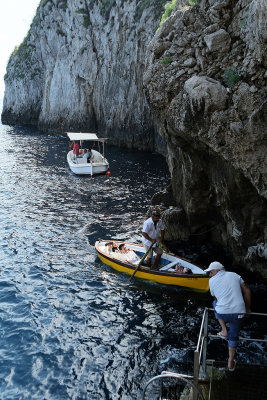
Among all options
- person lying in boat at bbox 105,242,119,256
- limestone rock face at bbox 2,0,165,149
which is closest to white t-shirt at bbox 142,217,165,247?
person lying in boat at bbox 105,242,119,256

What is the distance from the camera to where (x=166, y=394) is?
8.59 meters

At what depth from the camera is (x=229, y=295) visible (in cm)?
801

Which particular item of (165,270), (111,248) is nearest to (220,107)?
(165,270)

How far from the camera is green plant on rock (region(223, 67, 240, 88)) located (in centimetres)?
1245

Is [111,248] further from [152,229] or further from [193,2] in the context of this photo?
[193,2]

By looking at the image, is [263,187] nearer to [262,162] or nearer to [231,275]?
[262,162]

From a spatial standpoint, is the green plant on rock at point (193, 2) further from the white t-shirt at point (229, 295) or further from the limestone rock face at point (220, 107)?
the white t-shirt at point (229, 295)

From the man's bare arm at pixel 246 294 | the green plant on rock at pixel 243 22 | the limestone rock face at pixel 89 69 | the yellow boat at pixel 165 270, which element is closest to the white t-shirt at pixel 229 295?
the man's bare arm at pixel 246 294

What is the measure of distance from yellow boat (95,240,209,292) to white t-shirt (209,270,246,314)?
5688 millimetres

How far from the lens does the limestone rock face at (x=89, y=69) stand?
45875mm

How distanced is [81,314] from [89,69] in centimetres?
5163

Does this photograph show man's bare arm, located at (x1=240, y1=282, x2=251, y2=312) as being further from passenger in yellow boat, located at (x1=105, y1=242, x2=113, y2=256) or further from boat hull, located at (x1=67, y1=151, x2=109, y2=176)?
boat hull, located at (x1=67, y1=151, x2=109, y2=176)

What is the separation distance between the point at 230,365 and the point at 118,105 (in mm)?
45286

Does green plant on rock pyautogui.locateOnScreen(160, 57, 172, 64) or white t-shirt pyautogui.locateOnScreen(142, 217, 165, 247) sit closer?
white t-shirt pyautogui.locateOnScreen(142, 217, 165, 247)
